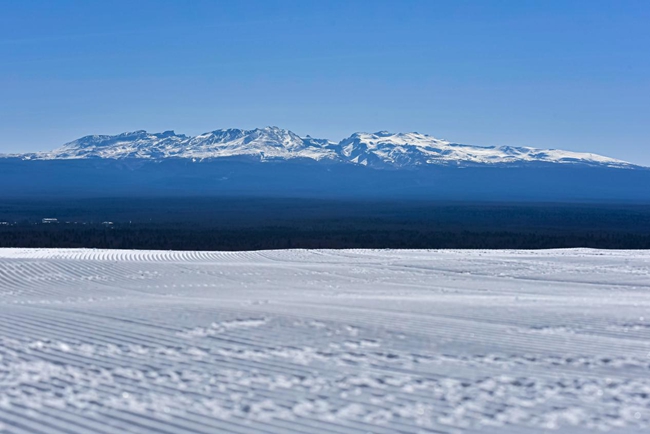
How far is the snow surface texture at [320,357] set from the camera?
6355mm

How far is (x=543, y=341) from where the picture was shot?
942 centimetres

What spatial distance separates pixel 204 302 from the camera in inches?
487

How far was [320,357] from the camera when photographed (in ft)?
27.7

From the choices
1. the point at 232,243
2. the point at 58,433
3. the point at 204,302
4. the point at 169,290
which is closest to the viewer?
the point at 58,433

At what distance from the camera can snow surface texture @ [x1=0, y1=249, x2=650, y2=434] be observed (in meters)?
6.36

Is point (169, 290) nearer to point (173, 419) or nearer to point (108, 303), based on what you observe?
point (108, 303)

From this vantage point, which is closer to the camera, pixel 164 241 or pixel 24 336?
pixel 24 336

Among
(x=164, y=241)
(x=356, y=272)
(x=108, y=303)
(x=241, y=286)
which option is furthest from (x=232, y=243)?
(x=108, y=303)

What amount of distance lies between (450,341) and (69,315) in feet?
18.1

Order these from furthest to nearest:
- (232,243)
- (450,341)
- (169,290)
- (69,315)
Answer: (232,243), (169,290), (69,315), (450,341)

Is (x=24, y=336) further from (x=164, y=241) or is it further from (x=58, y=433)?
(x=164, y=241)

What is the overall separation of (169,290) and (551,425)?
32.8 feet

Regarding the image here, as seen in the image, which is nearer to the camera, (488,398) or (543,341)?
(488,398)

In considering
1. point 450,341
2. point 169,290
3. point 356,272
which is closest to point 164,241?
point 356,272
